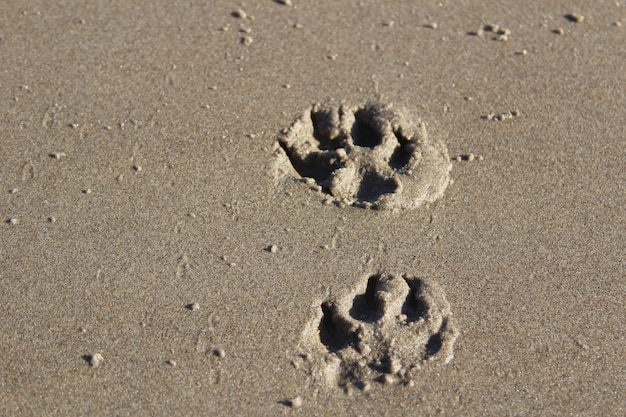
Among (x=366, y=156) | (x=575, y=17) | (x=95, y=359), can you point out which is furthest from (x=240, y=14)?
(x=95, y=359)

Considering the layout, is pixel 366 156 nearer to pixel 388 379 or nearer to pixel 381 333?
pixel 381 333

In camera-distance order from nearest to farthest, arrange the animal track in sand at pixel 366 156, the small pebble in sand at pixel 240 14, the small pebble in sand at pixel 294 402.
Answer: the small pebble in sand at pixel 294 402 < the animal track in sand at pixel 366 156 < the small pebble in sand at pixel 240 14

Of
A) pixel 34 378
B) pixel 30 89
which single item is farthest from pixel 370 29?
pixel 34 378

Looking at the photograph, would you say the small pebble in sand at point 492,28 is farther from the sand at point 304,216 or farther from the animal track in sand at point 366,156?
the animal track in sand at point 366,156

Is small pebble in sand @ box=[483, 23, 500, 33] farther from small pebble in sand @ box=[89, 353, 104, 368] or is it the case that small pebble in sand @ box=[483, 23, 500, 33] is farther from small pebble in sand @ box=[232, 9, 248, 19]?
small pebble in sand @ box=[89, 353, 104, 368]

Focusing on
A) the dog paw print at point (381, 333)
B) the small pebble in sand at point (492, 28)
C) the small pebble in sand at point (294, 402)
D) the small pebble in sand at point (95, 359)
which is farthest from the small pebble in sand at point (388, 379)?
the small pebble in sand at point (492, 28)

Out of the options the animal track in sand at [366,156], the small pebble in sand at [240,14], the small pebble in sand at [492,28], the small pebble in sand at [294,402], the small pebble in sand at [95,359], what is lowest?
the small pebble in sand at [95,359]

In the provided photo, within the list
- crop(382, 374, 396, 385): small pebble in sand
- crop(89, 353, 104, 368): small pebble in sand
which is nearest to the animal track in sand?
crop(382, 374, 396, 385): small pebble in sand
